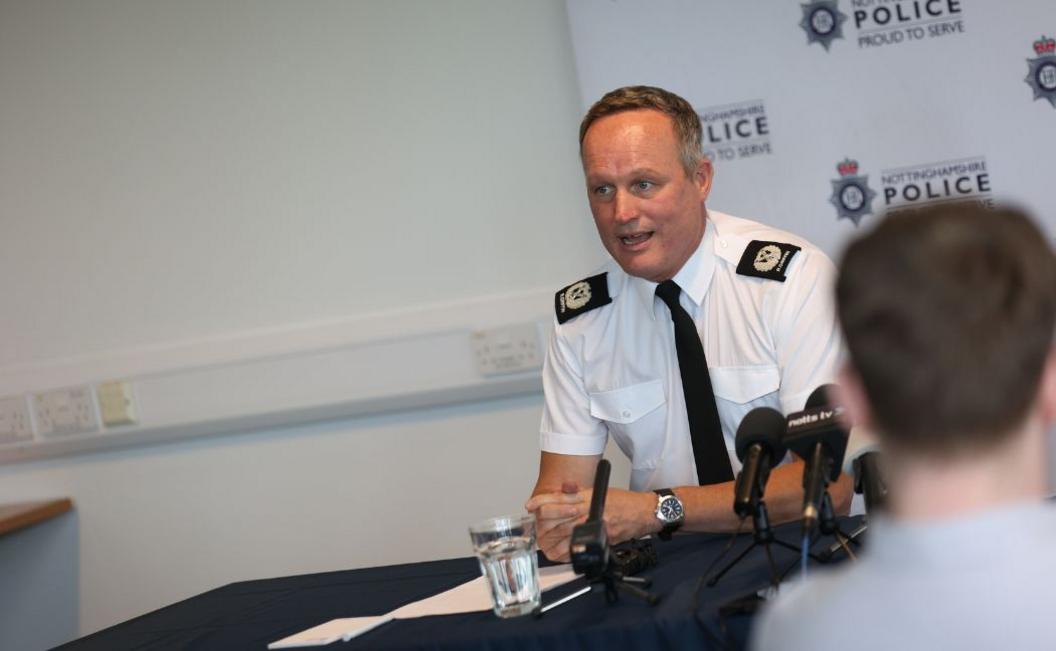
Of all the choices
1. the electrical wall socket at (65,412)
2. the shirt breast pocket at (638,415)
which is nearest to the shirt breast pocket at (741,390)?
the shirt breast pocket at (638,415)

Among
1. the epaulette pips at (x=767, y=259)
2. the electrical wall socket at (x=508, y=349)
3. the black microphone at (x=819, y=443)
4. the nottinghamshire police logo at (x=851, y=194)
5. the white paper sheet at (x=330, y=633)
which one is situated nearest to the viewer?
the black microphone at (x=819, y=443)

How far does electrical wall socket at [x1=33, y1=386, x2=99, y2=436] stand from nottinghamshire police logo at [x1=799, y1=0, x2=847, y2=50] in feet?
8.01

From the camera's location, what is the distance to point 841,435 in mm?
1530

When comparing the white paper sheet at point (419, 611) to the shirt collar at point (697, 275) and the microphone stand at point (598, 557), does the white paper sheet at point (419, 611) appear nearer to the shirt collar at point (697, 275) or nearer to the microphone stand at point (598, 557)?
the microphone stand at point (598, 557)

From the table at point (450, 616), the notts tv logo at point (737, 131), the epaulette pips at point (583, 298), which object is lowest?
the table at point (450, 616)

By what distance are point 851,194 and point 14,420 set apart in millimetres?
2715

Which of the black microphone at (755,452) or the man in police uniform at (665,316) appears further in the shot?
A: the man in police uniform at (665,316)

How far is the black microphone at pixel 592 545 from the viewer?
67.6 inches

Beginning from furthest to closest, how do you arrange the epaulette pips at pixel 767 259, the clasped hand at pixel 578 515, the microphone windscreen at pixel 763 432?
the epaulette pips at pixel 767 259 < the clasped hand at pixel 578 515 < the microphone windscreen at pixel 763 432

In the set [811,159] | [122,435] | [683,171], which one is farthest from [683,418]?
[122,435]

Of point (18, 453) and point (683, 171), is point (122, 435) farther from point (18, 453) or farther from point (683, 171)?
point (683, 171)

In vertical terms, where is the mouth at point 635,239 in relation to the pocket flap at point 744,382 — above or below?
above

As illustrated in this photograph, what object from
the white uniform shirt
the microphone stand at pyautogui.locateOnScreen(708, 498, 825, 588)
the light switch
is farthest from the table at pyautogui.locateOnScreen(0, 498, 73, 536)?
the microphone stand at pyautogui.locateOnScreen(708, 498, 825, 588)

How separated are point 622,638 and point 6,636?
3.16m
